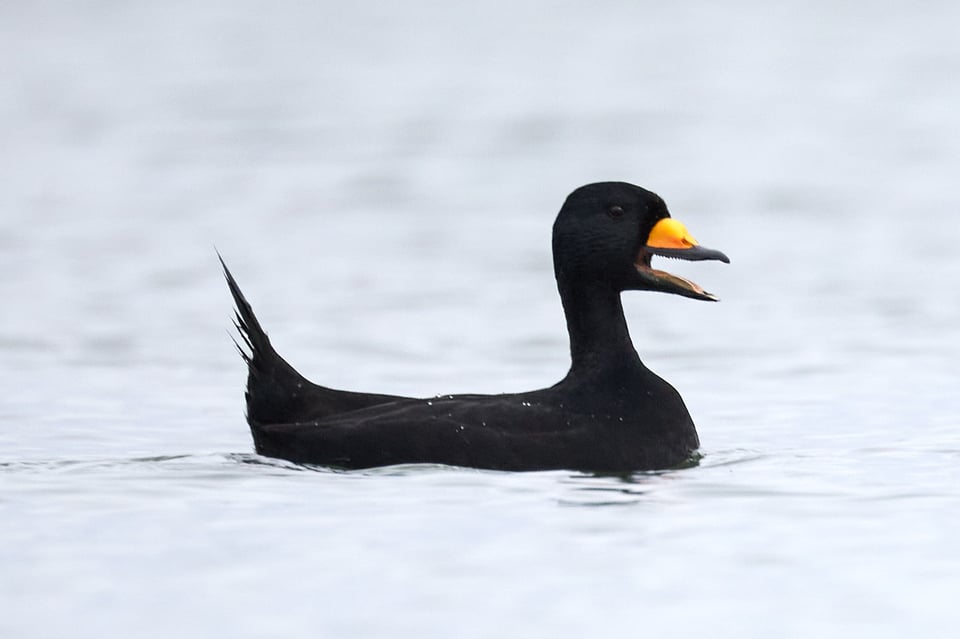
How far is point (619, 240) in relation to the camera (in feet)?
33.8

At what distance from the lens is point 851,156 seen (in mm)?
28938

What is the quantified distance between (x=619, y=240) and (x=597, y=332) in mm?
462

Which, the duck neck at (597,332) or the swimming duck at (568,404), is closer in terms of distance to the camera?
the swimming duck at (568,404)

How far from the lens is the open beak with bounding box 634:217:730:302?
33.8 feet

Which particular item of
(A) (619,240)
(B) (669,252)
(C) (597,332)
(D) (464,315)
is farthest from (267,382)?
(D) (464,315)

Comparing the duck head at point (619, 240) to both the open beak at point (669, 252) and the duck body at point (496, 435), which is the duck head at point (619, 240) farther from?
the duck body at point (496, 435)

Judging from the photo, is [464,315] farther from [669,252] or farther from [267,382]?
[267,382]

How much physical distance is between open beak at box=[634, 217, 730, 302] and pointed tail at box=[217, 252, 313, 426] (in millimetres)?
1753

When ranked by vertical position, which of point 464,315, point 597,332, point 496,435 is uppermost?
point 464,315

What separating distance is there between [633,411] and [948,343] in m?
6.09

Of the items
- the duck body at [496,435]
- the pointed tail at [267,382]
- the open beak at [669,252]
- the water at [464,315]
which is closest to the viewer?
the water at [464,315]

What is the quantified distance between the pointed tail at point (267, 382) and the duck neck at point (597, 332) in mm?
1359

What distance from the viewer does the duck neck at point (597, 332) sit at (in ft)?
33.9

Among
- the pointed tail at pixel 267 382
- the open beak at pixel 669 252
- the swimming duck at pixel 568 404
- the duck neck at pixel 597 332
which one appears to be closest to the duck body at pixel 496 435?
the swimming duck at pixel 568 404
